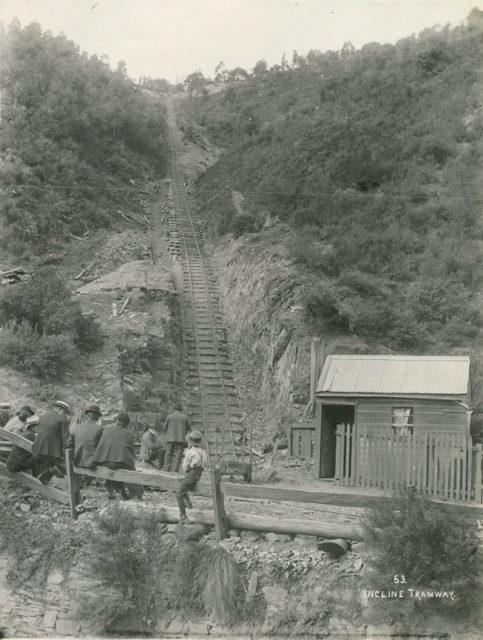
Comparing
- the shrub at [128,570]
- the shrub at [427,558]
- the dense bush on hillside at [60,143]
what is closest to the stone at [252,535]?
the shrub at [128,570]

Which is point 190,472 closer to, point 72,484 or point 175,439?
point 72,484

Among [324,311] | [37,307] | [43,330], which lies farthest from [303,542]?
[37,307]

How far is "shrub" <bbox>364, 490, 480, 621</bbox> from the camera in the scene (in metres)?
10.2

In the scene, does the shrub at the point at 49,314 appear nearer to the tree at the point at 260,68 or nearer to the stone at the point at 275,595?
the stone at the point at 275,595

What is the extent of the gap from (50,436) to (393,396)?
772 cm

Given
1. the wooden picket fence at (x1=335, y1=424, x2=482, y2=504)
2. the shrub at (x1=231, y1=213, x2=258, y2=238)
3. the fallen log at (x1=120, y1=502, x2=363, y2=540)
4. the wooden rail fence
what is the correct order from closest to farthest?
the fallen log at (x1=120, y1=502, x2=363, y2=540) < the wooden rail fence < the wooden picket fence at (x1=335, y1=424, x2=482, y2=504) < the shrub at (x1=231, y1=213, x2=258, y2=238)

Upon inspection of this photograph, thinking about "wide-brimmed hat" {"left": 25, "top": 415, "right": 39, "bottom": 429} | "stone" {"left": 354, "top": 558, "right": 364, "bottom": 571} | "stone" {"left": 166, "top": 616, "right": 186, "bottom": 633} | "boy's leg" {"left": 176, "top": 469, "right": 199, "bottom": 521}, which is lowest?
"stone" {"left": 166, "top": 616, "right": 186, "bottom": 633}

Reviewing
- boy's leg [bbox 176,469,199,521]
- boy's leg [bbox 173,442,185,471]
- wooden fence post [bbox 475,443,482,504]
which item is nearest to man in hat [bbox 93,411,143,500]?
boy's leg [bbox 176,469,199,521]

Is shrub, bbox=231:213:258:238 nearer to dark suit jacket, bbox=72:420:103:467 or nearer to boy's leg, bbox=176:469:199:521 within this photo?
dark suit jacket, bbox=72:420:103:467

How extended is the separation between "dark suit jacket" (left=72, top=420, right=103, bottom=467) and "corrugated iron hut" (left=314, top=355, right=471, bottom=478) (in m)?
5.89

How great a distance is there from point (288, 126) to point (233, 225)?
13.5m

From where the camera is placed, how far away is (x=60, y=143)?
137 ft

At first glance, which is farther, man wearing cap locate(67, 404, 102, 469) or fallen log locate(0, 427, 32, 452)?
fallen log locate(0, 427, 32, 452)

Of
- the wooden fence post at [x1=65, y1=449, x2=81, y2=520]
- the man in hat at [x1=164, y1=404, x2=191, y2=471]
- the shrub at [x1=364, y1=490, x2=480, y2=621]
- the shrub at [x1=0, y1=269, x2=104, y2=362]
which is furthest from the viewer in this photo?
the shrub at [x1=0, y1=269, x2=104, y2=362]
